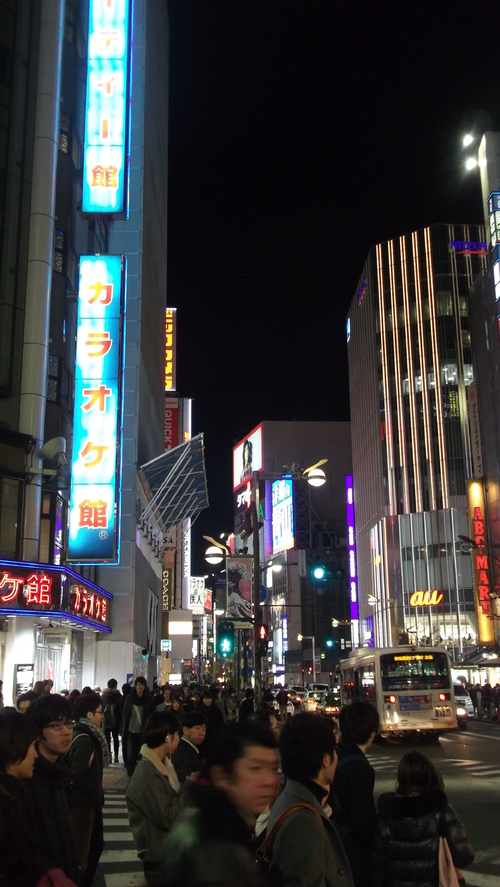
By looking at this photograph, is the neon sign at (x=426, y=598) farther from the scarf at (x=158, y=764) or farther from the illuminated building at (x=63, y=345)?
the scarf at (x=158, y=764)

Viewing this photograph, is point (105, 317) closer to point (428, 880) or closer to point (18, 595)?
point (18, 595)

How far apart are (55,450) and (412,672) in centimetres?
1229

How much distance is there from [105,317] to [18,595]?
9.75m

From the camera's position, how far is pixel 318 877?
3389 millimetres

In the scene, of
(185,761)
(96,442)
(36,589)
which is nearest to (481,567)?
(96,442)

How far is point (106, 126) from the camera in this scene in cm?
2861

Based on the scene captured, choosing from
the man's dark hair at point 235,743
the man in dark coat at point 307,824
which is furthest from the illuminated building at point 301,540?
the man's dark hair at point 235,743

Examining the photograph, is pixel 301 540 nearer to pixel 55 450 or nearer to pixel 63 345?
pixel 63 345

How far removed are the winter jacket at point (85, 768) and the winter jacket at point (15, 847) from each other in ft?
9.33

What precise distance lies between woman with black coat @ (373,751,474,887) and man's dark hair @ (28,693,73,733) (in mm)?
2055

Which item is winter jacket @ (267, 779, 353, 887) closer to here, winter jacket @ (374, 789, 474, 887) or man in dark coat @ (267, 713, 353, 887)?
man in dark coat @ (267, 713, 353, 887)

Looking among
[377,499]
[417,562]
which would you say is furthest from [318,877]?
[377,499]

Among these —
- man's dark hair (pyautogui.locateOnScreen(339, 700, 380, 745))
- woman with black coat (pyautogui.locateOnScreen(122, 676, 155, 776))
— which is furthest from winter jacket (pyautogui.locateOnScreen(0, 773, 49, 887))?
woman with black coat (pyautogui.locateOnScreen(122, 676, 155, 776))

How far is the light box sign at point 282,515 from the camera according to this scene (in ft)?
410
